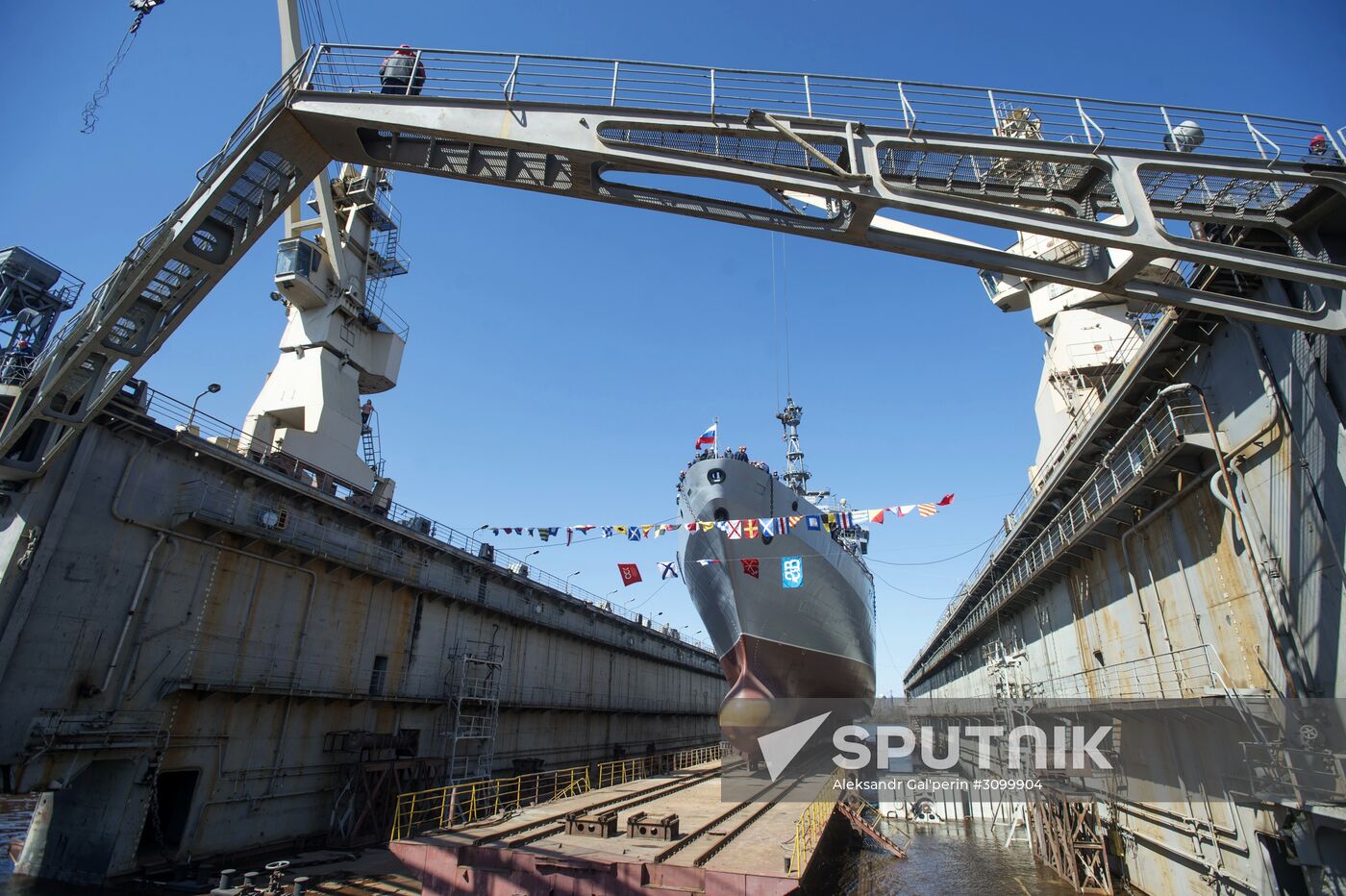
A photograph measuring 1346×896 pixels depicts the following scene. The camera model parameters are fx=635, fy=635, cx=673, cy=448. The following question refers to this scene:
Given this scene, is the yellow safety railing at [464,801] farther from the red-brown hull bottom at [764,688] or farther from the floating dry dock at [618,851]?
the red-brown hull bottom at [764,688]

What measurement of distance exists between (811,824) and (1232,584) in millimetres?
9414

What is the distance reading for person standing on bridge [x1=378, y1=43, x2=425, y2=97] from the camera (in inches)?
358

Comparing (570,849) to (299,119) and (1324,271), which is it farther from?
(1324,271)

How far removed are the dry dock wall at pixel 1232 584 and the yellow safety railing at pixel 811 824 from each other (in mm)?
6699

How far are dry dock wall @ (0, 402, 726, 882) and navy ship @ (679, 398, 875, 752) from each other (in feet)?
29.1

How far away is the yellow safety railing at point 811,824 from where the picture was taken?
1076 centimetres

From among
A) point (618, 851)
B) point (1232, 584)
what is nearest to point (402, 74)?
A: point (618, 851)

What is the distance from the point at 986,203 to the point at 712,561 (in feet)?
57.7

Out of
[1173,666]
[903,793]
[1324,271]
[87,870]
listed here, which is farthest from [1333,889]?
[903,793]

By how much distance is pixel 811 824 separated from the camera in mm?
14141

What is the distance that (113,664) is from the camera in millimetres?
12945

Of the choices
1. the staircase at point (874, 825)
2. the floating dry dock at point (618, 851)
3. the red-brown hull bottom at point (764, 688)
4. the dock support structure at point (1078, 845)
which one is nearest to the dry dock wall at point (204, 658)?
the floating dry dock at point (618, 851)

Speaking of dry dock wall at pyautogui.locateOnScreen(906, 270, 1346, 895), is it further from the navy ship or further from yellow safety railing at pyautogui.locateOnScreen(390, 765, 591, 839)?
yellow safety railing at pyautogui.locateOnScreen(390, 765, 591, 839)

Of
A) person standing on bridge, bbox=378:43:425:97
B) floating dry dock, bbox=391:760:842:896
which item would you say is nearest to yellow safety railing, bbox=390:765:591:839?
floating dry dock, bbox=391:760:842:896
